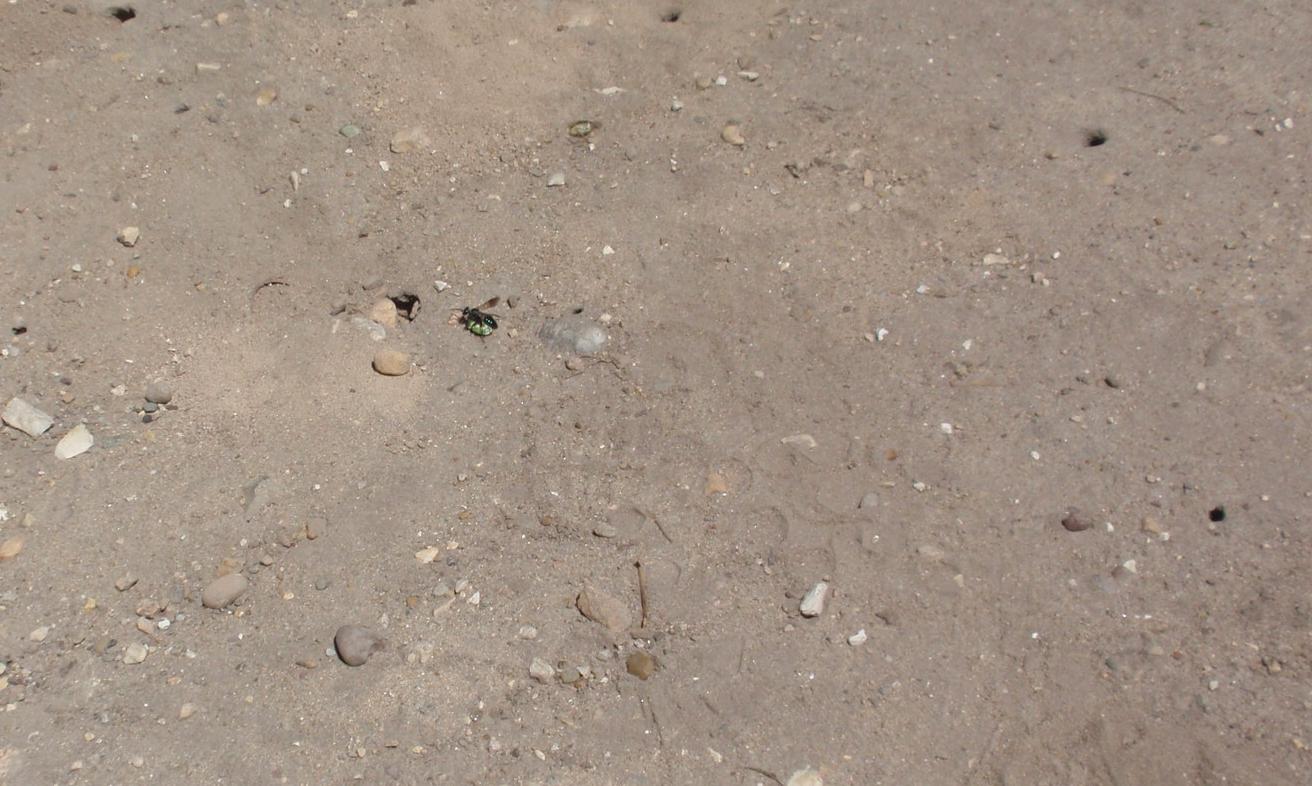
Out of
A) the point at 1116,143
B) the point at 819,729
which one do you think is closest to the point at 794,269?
the point at 1116,143

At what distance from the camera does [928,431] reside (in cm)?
300

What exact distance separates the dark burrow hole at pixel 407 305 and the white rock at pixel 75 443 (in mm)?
992

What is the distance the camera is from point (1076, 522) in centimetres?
277

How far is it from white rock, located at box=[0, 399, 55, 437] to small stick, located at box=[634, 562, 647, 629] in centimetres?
185

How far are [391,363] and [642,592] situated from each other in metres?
1.12

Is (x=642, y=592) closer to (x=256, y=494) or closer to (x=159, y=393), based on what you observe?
(x=256, y=494)

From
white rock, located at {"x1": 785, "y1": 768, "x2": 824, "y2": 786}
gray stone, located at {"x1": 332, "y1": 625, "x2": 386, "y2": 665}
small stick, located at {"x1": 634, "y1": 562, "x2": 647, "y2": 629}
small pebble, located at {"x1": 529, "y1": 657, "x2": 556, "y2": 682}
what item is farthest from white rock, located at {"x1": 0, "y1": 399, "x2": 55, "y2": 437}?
white rock, located at {"x1": 785, "y1": 768, "x2": 824, "y2": 786}

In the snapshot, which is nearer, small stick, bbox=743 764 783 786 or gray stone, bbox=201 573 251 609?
small stick, bbox=743 764 783 786

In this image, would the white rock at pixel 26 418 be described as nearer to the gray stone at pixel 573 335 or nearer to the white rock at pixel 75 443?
the white rock at pixel 75 443

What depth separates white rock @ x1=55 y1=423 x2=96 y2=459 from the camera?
306 centimetres

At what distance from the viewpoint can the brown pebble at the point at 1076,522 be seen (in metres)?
2.77

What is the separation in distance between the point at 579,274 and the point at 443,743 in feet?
5.21

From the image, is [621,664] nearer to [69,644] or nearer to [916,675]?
[916,675]

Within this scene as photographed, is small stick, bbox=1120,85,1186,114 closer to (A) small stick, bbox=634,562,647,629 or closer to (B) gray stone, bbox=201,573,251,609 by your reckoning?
(A) small stick, bbox=634,562,647,629
